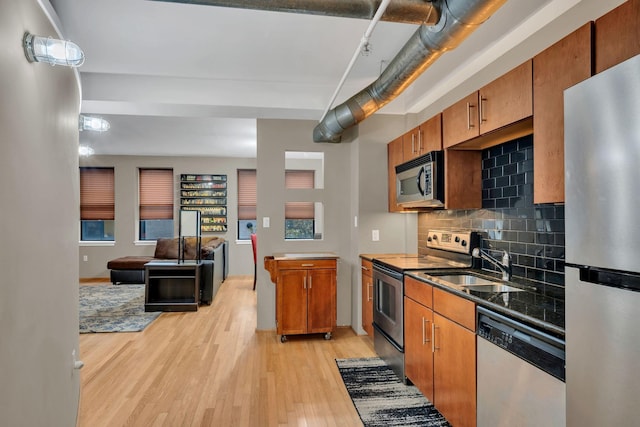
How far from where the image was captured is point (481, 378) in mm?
1742

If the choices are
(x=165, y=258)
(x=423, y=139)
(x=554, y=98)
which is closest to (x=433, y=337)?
(x=554, y=98)

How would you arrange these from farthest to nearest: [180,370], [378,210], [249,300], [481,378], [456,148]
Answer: [249,300], [378,210], [180,370], [456,148], [481,378]

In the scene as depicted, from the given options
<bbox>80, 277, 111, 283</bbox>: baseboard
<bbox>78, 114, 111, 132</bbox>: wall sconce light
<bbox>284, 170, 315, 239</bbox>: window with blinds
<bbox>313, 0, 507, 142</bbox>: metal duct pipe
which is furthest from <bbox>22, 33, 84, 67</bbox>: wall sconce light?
<bbox>80, 277, 111, 283</bbox>: baseboard

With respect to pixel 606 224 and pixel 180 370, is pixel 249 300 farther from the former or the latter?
pixel 606 224

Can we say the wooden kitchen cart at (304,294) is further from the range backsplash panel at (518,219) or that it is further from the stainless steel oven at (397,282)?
the range backsplash panel at (518,219)

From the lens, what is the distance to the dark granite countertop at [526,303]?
1.35 m

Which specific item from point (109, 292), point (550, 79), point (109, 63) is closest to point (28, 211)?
point (550, 79)

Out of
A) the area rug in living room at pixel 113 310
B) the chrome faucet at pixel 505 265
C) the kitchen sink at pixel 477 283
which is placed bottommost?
the area rug in living room at pixel 113 310

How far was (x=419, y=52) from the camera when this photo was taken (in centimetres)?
208

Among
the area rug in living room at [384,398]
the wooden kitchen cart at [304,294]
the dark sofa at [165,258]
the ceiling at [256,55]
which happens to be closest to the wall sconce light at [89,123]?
the ceiling at [256,55]

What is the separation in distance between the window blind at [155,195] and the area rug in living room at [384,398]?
18.8 feet

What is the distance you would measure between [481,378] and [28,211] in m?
2.08

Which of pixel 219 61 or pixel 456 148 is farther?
pixel 219 61

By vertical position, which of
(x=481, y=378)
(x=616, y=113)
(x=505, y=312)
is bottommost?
(x=481, y=378)
